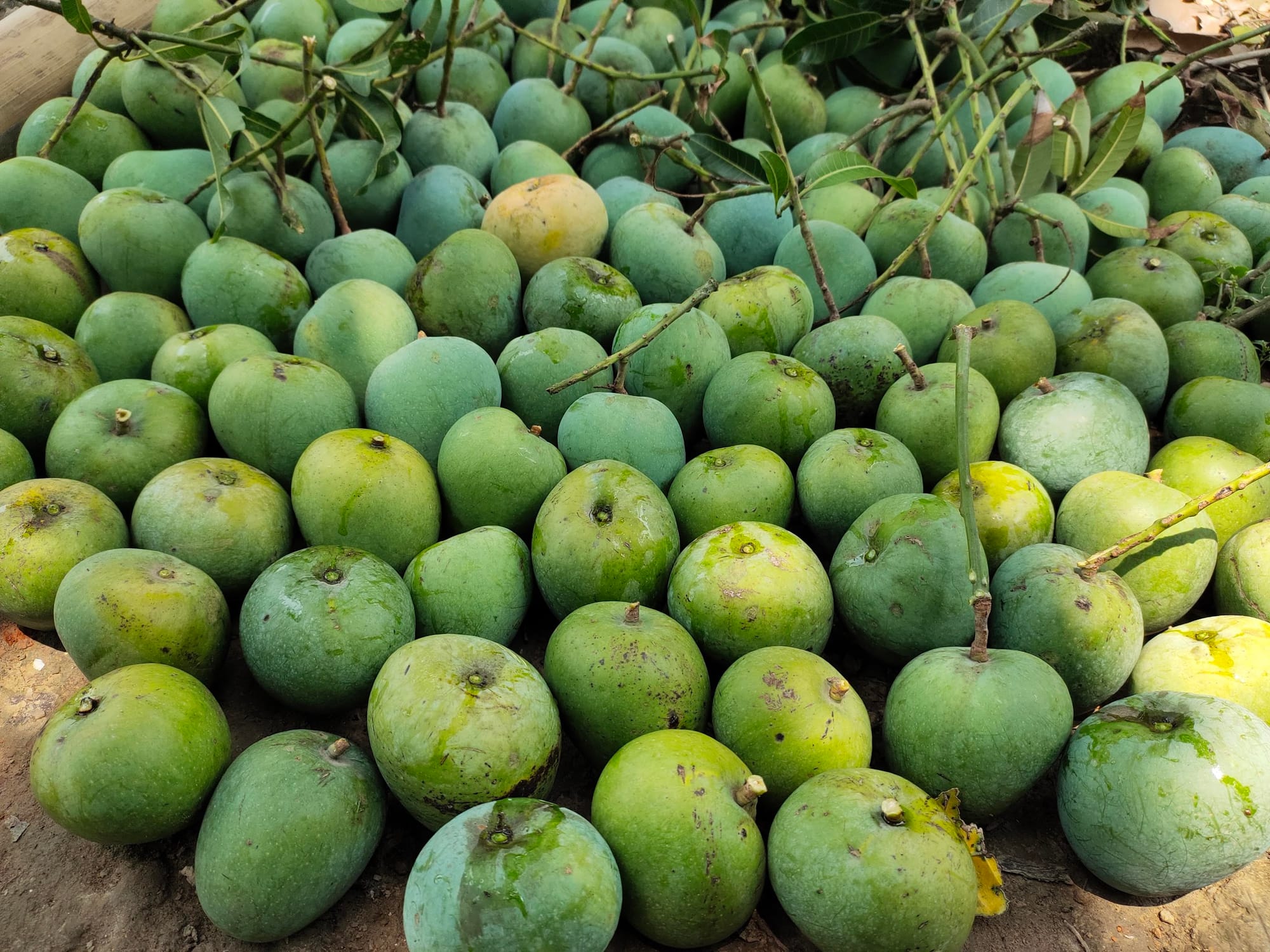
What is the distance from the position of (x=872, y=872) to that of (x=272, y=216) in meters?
2.86

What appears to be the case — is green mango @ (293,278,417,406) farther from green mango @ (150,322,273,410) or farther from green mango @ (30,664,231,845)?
green mango @ (30,664,231,845)

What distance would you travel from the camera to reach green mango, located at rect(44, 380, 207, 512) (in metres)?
2.39

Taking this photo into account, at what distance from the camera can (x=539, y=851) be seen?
59.0 inches

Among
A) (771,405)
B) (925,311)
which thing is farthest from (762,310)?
(925,311)

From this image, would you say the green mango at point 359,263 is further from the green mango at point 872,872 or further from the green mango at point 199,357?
the green mango at point 872,872

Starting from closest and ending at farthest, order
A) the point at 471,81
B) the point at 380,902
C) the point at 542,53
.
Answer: the point at 380,902, the point at 471,81, the point at 542,53

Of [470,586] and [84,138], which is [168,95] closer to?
[84,138]

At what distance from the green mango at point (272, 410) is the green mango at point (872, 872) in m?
1.71

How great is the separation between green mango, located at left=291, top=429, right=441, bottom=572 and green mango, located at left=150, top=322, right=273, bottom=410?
56cm

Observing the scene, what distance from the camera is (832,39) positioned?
3.93m

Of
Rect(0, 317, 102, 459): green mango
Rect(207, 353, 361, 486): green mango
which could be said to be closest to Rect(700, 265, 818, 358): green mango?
Rect(207, 353, 361, 486): green mango

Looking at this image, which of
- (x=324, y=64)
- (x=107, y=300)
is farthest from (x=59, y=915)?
(x=324, y=64)

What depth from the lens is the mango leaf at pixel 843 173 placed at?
296 cm

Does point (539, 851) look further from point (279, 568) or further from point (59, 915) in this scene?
point (59, 915)
